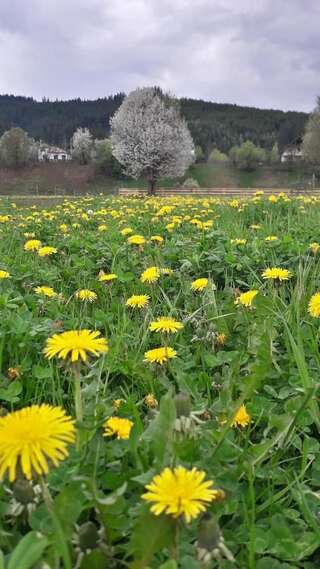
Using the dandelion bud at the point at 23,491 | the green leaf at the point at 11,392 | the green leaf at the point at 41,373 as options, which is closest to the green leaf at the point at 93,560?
the dandelion bud at the point at 23,491

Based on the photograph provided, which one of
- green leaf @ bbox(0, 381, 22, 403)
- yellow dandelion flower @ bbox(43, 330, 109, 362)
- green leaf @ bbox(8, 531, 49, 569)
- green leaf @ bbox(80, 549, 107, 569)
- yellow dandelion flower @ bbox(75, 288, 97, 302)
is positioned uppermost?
yellow dandelion flower @ bbox(43, 330, 109, 362)

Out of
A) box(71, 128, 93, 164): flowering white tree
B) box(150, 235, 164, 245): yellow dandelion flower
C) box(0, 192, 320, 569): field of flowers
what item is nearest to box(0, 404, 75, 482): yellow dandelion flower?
box(0, 192, 320, 569): field of flowers

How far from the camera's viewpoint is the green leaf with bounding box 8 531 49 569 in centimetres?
53

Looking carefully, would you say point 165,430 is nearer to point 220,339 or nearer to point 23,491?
point 23,491

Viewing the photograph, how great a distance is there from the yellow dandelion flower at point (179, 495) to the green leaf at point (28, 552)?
0.12 m

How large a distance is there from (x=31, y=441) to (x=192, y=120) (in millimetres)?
100474

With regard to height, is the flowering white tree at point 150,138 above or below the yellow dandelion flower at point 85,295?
above

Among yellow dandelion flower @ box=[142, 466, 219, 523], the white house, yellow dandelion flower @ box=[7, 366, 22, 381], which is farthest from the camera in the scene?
the white house

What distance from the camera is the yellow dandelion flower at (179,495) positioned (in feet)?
1.69

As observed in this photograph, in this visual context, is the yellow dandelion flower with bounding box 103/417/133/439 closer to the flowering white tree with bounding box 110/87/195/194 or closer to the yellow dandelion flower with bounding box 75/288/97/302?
the yellow dandelion flower with bounding box 75/288/97/302

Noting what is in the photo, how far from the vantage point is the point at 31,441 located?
0.55m

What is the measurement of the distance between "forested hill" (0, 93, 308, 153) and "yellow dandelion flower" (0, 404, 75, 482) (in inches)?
2976

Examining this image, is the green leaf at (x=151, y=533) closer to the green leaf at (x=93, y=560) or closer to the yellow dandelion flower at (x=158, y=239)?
the green leaf at (x=93, y=560)

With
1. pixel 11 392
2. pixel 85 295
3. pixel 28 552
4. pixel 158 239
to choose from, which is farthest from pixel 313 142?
pixel 28 552
